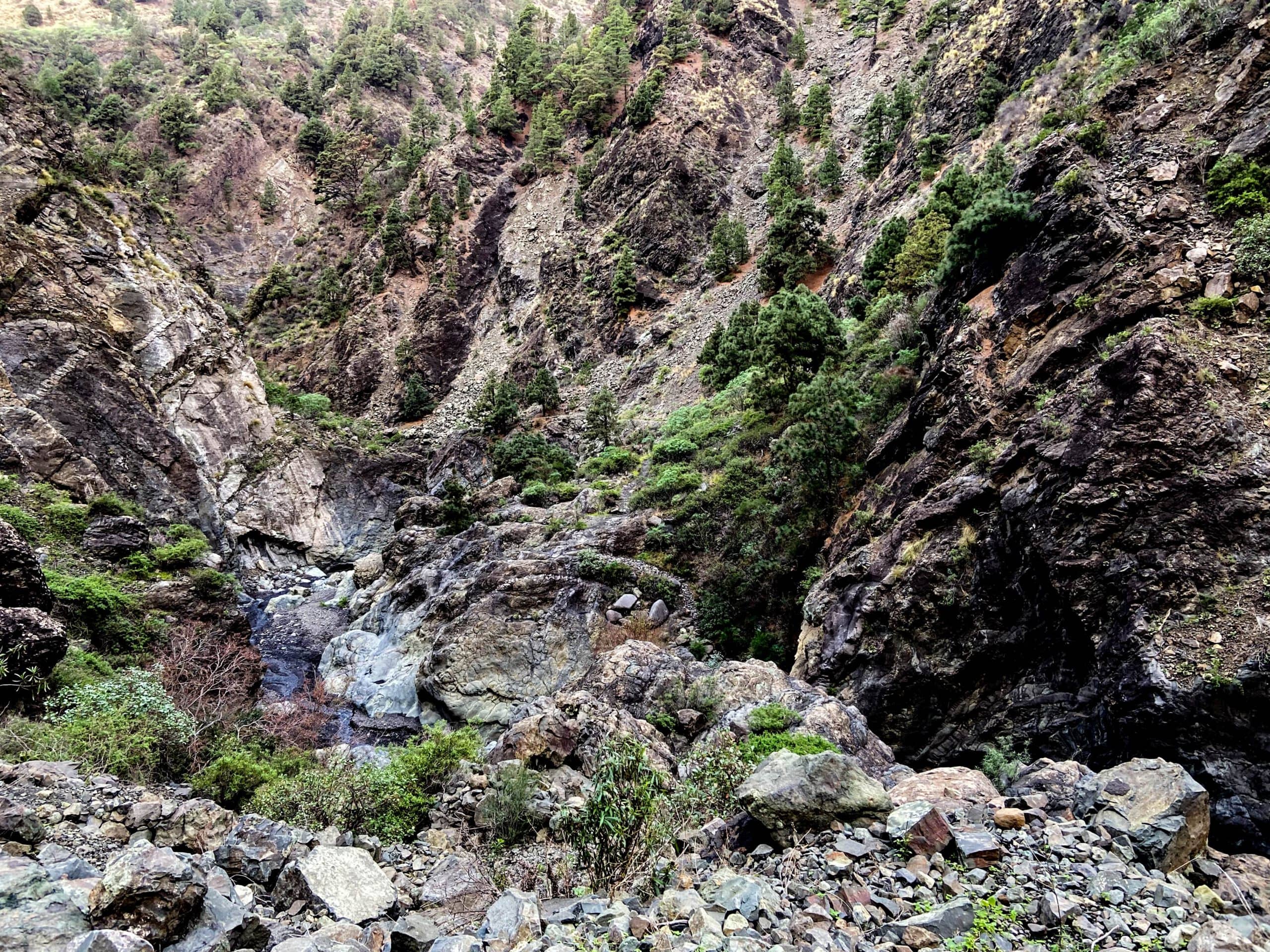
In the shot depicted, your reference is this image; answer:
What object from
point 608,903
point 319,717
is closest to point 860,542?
point 608,903

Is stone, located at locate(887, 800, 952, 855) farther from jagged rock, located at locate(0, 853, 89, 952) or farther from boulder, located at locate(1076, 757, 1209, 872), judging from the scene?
jagged rock, located at locate(0, 853, 89, 952)

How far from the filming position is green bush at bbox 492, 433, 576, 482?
41438mm

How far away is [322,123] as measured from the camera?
83.2 meters

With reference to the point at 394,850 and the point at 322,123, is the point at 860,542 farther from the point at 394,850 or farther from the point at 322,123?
the point at 322,123

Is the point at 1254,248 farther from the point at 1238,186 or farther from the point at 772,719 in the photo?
the point at 772,719

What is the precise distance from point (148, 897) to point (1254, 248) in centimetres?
1903

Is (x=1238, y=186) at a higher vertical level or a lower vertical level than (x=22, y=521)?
higher

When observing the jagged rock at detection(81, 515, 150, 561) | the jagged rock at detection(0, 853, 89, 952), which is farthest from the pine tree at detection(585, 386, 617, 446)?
the jagged rock at detection(0, 853, 89, 952)

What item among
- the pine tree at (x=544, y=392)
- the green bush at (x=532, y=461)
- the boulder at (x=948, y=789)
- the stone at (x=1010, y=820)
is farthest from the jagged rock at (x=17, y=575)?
the pine tree at (x=544, y=392)

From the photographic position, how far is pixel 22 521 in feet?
79.7

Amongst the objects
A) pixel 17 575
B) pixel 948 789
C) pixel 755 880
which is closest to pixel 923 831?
pixel 755 880

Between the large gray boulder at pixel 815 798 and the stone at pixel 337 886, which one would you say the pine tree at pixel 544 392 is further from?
the large gray boulder at pixel 815 798

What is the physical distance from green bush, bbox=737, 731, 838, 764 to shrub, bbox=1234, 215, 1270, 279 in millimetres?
11784

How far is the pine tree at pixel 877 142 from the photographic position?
144 feet
